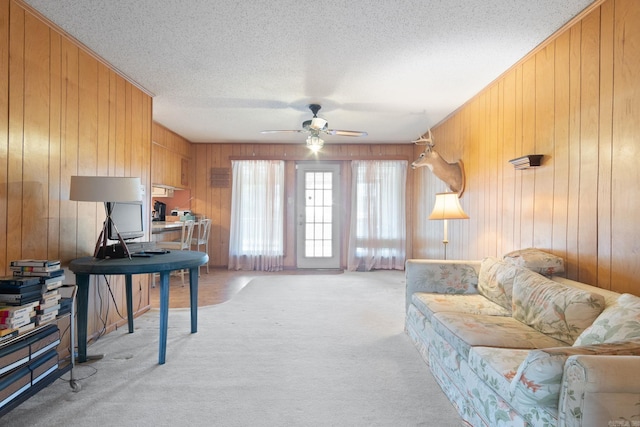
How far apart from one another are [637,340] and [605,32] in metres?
1.82

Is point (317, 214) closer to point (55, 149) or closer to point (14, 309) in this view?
point (55, 149)

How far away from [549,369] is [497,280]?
4.84 ft

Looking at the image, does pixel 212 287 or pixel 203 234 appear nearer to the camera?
pixel 212 287

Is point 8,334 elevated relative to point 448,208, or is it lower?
lower

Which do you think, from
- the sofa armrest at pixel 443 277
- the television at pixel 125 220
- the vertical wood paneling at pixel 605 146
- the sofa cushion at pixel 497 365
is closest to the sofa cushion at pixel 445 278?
the sofa armrest at pixel 443 277

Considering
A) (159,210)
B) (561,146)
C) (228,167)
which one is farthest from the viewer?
(228,167)

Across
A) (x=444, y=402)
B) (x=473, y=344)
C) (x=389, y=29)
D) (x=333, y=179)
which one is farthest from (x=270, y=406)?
(x=333, y=179)

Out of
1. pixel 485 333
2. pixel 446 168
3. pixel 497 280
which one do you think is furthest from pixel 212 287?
pixel 485 333

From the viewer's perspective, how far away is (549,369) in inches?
43.0

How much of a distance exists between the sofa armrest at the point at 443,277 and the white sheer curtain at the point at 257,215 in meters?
3.61

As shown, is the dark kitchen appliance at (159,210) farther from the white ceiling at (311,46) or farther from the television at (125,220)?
the television at (125,220)

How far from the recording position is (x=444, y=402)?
6.20ft

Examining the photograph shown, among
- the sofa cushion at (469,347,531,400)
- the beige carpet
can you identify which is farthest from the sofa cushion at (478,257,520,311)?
the sofa cushion at (469,347,531,400)

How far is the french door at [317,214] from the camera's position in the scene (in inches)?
246
